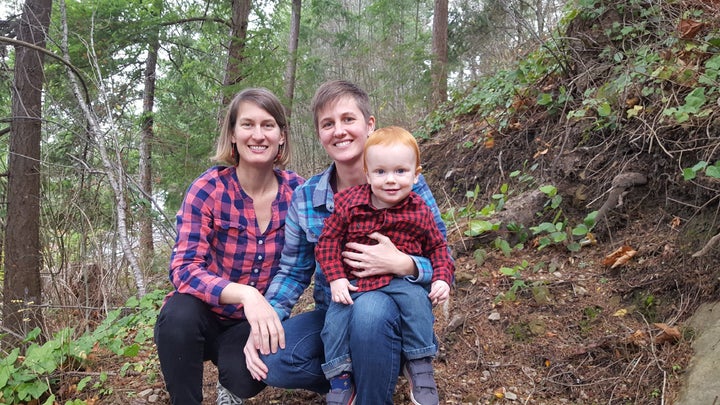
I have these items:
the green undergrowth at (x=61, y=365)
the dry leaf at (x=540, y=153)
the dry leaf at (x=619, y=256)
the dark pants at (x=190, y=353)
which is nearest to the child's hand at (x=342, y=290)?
the dark pants at (x=190, y=353)

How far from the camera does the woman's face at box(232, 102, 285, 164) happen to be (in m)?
2.12

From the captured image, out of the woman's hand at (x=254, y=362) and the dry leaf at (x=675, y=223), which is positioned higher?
the dry leaf at (x=675, y=223)

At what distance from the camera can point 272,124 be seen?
2.16 metres

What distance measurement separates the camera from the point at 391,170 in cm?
187

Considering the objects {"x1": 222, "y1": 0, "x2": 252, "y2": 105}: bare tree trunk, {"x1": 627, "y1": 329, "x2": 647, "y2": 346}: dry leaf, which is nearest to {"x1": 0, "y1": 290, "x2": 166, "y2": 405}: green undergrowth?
{"x1": 627, "y1": 329, "x2": 647, "y2": 346}: dry leaf

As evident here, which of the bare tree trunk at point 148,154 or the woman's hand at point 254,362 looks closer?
the woman's hand at point 254,362

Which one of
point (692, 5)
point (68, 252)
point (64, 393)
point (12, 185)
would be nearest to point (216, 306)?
point (64, 393)

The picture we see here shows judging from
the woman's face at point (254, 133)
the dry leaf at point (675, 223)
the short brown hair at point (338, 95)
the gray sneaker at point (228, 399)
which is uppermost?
the short brown hair at point (338, 95)

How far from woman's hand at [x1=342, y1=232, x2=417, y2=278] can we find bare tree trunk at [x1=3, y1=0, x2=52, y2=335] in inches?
180

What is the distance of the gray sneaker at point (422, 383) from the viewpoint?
1787mm

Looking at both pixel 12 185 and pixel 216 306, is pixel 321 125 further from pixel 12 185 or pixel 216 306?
pixel 12 185

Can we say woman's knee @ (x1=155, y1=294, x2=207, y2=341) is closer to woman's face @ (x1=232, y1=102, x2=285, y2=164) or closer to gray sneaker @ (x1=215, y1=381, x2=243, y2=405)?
gray sneaker @ (x1=215, y1=381, x2=243, y2=405)

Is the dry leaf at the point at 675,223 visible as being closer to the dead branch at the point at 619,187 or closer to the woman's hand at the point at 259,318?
the dead branch at the point at 619,187

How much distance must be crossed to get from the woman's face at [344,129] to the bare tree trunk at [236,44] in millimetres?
5658
